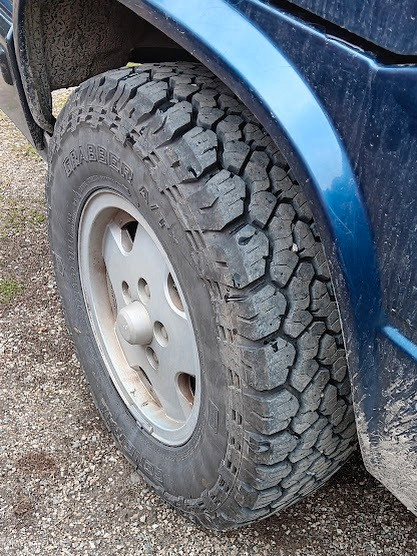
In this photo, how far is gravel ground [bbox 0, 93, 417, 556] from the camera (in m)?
2.07

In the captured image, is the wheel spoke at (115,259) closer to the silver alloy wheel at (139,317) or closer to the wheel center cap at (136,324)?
the silver alloy wheel at (139,317)

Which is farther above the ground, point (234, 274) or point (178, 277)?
point (234, 274)

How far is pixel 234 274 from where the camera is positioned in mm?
1440

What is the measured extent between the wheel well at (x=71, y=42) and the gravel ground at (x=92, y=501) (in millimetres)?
946

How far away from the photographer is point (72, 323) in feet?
8.07

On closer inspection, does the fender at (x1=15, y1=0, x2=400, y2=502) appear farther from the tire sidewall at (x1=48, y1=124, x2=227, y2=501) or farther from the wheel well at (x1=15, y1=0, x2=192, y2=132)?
the wheel well at (x1=15, y1=0, x2=192, y2=132)

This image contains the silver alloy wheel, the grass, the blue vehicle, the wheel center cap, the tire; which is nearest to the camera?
the blue vehicle

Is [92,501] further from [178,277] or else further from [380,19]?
[380,19]

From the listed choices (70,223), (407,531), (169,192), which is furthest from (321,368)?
(70,223)

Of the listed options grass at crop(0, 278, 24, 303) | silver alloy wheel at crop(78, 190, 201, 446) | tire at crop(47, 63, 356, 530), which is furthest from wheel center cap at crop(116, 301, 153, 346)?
grass at crop(0, 278, 24, 303)

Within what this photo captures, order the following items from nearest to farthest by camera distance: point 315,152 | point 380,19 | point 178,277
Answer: point 380,19 < point 315,152 < point 178,277

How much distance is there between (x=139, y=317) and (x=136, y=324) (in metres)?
0.02

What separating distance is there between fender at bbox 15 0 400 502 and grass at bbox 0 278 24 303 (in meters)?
2.02

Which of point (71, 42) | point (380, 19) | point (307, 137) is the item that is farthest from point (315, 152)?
point (71, 42)
